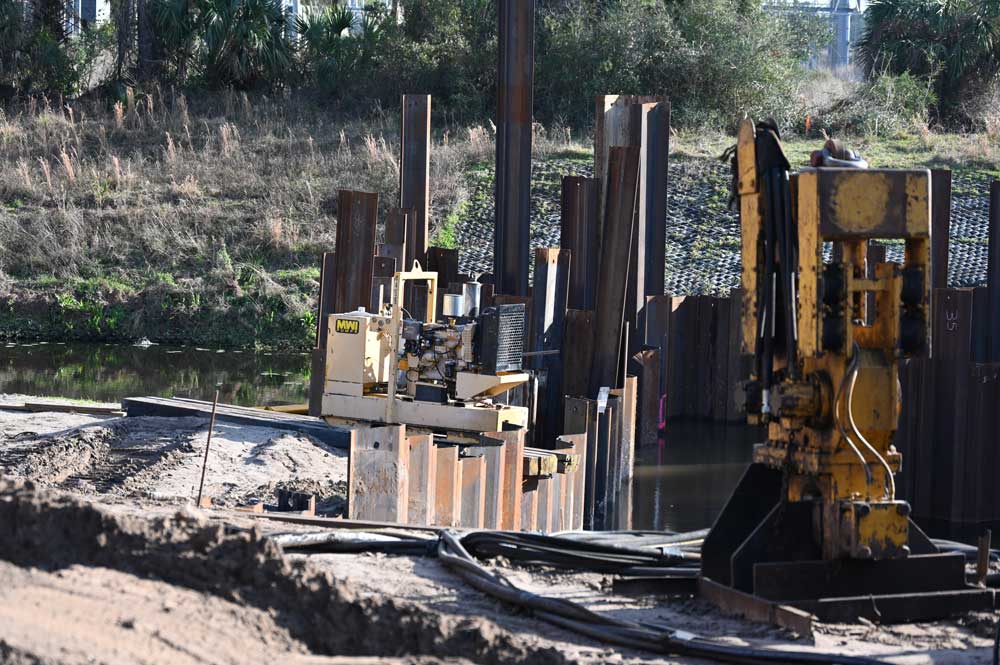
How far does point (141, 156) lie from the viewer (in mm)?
32344

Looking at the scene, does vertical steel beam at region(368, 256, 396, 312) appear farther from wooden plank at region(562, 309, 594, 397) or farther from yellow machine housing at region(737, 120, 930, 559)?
yellow machine housing at region(737, 120, 930, 559)

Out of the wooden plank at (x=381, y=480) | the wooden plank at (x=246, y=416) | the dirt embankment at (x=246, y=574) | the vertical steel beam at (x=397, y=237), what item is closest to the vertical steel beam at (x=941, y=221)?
the vertical steel beam at (x=397, y=237)

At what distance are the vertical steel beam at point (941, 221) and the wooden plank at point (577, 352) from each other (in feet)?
12.7

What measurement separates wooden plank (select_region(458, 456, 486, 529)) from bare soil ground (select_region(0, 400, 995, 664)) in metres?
2.21

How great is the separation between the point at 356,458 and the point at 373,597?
3716 mm

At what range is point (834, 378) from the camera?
6.71 meters

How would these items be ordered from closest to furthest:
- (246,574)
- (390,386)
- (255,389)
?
(246,574), (390,386), (255,389)

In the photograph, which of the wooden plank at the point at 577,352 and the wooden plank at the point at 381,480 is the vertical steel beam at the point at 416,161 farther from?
the wooden plank at the point at 381,480

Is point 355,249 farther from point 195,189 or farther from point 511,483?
point 195,189

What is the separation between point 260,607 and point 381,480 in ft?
13.1

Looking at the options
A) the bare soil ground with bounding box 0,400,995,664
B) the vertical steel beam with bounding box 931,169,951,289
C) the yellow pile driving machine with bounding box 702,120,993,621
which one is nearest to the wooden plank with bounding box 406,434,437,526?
the bare soil ground with bounding box 0,400,995,664

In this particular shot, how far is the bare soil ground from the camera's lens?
4660mm

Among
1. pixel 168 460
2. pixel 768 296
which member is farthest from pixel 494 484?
pixel 768 296

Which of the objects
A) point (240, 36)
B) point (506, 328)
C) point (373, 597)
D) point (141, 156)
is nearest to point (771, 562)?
point (373, 597)
